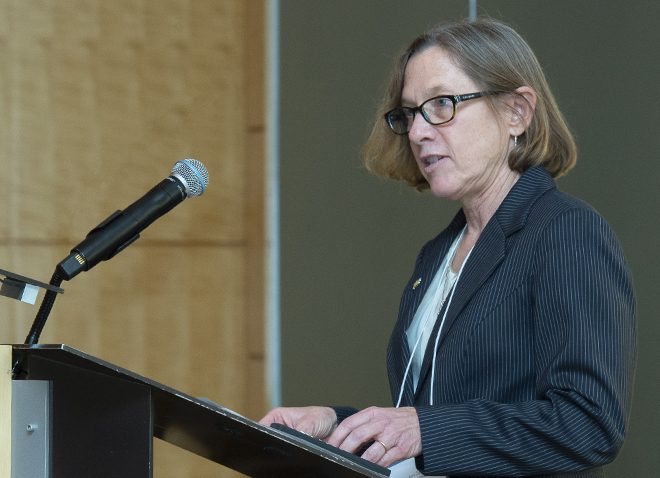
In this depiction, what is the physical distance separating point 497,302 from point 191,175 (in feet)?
1.92

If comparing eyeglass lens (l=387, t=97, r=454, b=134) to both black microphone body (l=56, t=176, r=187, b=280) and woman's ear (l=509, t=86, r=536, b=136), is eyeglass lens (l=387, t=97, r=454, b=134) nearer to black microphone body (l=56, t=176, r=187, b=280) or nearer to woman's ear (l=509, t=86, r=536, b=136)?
woman's ear (l=509, t=86, r=536, b=136)

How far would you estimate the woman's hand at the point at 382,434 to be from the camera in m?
1.06

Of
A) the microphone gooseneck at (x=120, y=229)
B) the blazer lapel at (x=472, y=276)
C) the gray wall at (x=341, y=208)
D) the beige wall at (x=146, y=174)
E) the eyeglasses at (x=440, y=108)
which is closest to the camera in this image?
the microphone gooseneck at (x=120, y=229)

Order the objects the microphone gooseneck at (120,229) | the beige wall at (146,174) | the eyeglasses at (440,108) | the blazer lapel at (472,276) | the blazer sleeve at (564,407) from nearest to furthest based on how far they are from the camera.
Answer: the microphone gooseneck at (120,229) → the blazer sleeve at (564,407) → the blazer lapel at (472,276) → the eyeglasses at (440,108) → the beige wall at (146,174)

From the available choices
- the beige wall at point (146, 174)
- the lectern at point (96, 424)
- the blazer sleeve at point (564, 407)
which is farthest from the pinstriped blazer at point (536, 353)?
the beige wall at point (146, 174)

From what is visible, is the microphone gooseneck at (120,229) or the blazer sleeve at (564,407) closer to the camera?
the microphone gooseneck at (120,229)

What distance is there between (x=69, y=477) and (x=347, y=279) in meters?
2.51

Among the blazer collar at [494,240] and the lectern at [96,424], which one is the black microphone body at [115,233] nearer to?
the lectern at [96,424]

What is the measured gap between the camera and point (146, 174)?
310cm

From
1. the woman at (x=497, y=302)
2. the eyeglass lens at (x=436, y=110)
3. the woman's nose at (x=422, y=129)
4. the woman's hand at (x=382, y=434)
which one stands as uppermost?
the eyeglass lens at (x=436, y=110)

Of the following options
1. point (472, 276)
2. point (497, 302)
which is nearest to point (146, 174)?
point (472, 276)

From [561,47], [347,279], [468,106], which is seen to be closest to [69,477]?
[468,106]

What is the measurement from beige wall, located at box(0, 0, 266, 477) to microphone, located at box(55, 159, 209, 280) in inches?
73.9

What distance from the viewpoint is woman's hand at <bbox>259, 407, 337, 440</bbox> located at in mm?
1406
